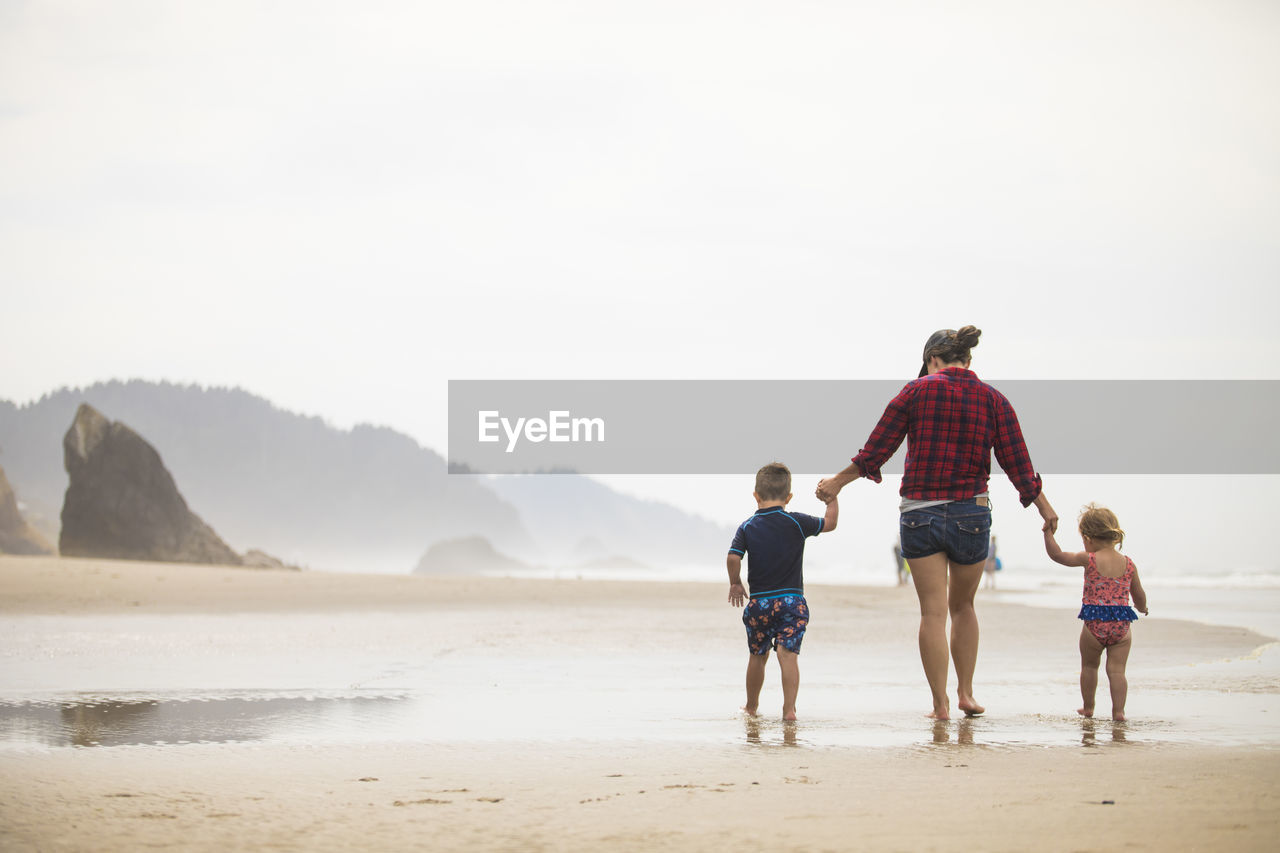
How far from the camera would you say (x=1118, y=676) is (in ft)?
19.3

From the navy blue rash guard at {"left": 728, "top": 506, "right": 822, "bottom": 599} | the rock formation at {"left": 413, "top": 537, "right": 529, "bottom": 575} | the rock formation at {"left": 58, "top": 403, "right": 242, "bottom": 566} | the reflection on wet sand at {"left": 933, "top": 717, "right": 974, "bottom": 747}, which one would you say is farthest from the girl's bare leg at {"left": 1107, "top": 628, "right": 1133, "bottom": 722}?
the rock formation at {"left": 413, "top": 537, "right": 529, "bottom": 575}

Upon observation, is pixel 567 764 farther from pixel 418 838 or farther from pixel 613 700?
pixel 613 700

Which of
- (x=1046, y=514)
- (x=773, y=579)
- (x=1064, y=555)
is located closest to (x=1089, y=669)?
(x=1064, y=555)

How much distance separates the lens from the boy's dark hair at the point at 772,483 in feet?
20.5

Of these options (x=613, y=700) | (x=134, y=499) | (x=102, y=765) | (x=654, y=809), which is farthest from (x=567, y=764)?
(x=134, y=499)

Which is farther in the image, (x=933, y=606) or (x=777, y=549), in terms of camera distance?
(x=777, y=549)

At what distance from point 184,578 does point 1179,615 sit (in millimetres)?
16412

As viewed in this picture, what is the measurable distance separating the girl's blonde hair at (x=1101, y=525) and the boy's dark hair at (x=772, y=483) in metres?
1.72

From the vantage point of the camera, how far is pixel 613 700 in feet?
21.6

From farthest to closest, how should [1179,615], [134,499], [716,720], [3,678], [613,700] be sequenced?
[134,499] < [1179,615] < [3,678] < [613,700] < [716,720]

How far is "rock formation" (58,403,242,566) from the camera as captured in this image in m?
32.2

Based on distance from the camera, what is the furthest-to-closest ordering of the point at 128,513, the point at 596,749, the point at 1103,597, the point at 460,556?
the point at 460,556, the point at 128,513, the point at 1103,597, the point at 596,749

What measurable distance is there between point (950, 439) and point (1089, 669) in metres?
1.47

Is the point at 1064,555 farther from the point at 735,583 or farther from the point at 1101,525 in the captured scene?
the point at 735,583
